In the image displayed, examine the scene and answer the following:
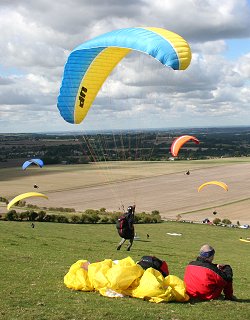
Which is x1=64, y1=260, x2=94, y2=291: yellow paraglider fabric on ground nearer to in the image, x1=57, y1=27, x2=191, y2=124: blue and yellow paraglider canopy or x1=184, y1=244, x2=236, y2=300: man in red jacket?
x1=184, y1=244, x2=236, y2=300: man in red jacket

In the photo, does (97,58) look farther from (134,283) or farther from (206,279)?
(206,279)

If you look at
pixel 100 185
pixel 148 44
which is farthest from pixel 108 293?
pixel 100 185

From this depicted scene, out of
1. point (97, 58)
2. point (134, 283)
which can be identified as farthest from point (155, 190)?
point (134, 283)

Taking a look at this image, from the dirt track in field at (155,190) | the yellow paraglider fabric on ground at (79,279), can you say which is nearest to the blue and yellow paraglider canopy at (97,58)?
the yellow paraglider fabric on ground at (79,279)

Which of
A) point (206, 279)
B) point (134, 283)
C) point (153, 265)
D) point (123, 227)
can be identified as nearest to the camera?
point (206, 279)

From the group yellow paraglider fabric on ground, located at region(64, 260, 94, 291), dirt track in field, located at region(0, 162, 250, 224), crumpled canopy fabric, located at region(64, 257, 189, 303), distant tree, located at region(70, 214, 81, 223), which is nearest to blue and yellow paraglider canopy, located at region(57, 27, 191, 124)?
crumpled canopy fabric, located at region(64, 257, 189, 303)

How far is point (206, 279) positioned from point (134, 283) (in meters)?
1.46

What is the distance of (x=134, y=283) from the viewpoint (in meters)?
8.92

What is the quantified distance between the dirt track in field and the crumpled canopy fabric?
4274 centimetres

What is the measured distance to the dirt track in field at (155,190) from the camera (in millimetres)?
65625

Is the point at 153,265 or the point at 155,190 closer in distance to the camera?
the point at 153,265

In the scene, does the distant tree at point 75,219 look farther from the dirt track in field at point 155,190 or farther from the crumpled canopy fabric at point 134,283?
the crumpled canopy fabric at point 134,283

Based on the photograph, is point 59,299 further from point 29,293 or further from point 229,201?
point 229,201

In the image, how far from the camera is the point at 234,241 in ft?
111
